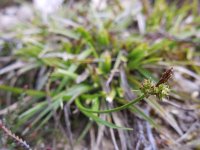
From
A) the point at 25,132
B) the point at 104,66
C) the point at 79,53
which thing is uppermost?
the point at 79,53

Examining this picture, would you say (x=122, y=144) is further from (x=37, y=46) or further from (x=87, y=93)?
(x=37, y=46)

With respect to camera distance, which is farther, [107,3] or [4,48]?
[107,3]

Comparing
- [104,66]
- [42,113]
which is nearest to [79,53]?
[104,66]

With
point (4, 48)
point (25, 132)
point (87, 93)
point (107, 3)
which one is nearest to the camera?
point (25, 132)

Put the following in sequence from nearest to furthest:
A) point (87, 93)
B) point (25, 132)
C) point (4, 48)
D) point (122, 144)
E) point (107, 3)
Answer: point (122, 144)
point (25, 132)
point (87, 93)
point (4, 48)
point (107, 3)

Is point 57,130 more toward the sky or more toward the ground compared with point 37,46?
more toward the ground

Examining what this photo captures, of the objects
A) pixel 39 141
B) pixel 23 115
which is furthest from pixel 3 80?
pixel 39 141
